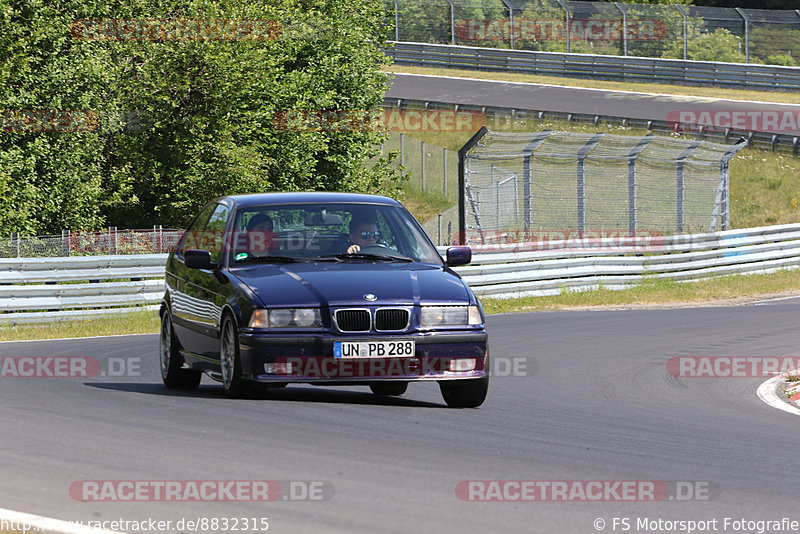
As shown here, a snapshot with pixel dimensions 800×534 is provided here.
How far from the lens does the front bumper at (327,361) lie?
9242 mm

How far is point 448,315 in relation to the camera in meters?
9.51

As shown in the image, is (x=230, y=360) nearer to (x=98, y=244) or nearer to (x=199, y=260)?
(x=199, y=260)

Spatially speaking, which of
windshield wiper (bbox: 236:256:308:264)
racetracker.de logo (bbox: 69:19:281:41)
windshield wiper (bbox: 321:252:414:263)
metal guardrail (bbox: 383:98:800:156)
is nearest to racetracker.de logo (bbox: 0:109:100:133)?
racetracker.de logo (bbox: 69:19:281:41)

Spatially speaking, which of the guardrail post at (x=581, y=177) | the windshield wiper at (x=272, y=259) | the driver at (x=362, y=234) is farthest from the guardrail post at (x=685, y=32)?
the windshield wiper at (x=272, y=259)

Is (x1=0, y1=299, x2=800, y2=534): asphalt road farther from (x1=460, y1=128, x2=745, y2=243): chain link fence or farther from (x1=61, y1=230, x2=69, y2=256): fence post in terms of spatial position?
(x1=460, y1=128, x2=745, y2=243): chain link fence

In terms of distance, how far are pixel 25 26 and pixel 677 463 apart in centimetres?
2660

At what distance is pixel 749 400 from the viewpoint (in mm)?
11500

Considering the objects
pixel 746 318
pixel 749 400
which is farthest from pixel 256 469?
pixel 746 318

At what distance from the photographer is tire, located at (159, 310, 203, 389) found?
36.9 feet

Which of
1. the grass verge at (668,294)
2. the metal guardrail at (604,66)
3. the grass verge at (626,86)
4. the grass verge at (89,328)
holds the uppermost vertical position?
the grass verge at (89,328)

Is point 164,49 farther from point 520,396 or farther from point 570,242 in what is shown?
point 520,396

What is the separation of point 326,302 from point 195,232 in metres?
2.67

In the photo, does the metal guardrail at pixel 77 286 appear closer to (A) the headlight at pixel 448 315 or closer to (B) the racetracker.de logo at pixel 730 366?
(B) the racetracker.de logo at pixel 730 366

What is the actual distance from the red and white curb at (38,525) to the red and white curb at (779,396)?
22.0 ft
